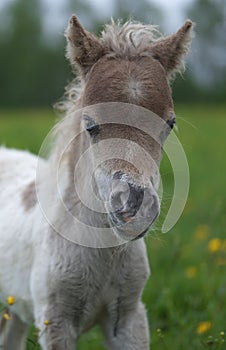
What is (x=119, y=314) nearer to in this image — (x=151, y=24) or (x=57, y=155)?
(x=57, y=155)

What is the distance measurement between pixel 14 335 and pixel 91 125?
6.67 feet

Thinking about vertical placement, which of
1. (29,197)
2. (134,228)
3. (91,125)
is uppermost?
(91,125)

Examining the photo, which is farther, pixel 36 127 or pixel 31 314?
pixel 36 127

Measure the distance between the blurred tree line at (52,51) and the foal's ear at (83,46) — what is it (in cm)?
3567

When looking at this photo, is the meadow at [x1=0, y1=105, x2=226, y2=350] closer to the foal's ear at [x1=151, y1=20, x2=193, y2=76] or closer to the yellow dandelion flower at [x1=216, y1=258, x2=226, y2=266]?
the yellow dandelion flower at [x1=216, y1=258, x2=226, y2=266]

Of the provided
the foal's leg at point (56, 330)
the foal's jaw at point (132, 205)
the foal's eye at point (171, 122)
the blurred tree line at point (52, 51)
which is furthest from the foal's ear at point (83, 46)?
the blurred tree line at point (52, 51)

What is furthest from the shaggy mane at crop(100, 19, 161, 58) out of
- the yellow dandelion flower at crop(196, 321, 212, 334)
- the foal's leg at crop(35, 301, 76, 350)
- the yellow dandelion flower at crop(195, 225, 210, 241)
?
the yellow dandelion flower at crop(195, 225, 210, 241)

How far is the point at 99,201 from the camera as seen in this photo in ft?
11.1

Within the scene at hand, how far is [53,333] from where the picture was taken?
137 inches

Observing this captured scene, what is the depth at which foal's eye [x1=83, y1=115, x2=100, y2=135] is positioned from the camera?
10.3 feet

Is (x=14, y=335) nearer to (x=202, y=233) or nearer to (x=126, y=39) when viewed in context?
(x=126, y=39)

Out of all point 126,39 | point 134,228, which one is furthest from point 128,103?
point 134,228

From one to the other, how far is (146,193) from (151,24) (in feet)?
4.04

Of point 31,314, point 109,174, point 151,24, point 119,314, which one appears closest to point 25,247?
point 31,314
